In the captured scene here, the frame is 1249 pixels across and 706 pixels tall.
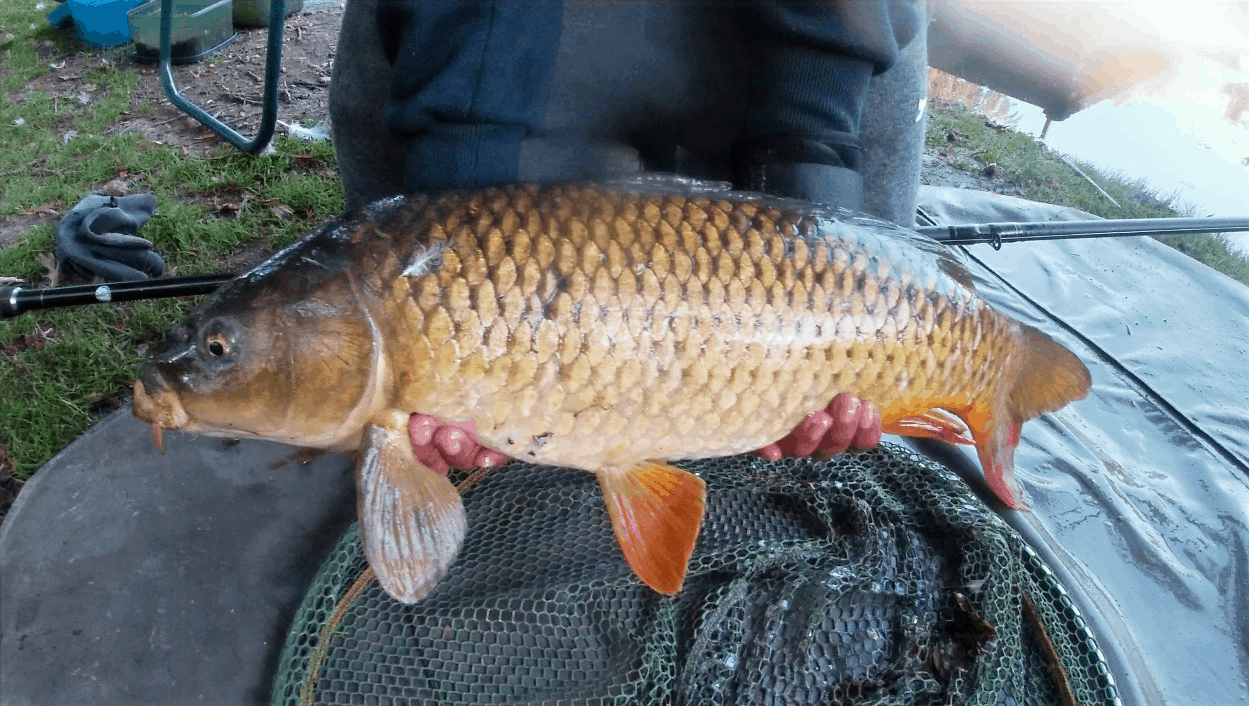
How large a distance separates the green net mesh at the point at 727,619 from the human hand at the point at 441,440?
279mm

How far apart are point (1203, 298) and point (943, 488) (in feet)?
6.29

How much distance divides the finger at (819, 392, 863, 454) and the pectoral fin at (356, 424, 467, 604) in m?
0.64

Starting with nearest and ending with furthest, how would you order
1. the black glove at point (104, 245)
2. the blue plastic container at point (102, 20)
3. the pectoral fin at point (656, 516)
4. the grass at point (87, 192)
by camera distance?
the pectoral fin at point (656, 516) → the grass at point (87, 192) → the black glove at point (104, 245) → the blue plastic container at point (102, 20)

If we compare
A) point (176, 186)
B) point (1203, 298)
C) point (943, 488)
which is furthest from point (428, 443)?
point (1203, 298)

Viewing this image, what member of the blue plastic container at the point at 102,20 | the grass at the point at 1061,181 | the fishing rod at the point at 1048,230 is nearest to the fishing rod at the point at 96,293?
the fishing rod at the point at 1048,230

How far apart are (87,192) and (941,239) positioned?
9.53 ft

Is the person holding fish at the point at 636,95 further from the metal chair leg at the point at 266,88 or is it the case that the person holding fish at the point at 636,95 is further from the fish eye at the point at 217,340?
the metal chair leg at the point at 266,88

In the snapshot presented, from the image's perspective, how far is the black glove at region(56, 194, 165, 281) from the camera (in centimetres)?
214

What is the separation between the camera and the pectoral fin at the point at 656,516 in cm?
119

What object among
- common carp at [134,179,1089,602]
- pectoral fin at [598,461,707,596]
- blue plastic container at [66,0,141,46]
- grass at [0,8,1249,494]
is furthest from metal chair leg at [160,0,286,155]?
pectoral fin at [598,461,707,596]

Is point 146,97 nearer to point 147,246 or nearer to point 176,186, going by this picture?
point 176,186

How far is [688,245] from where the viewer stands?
44.6 inches

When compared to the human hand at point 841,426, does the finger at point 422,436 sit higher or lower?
lower

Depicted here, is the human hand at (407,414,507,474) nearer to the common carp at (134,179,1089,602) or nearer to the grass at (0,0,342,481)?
the common carp at (134,179,1089,602)
